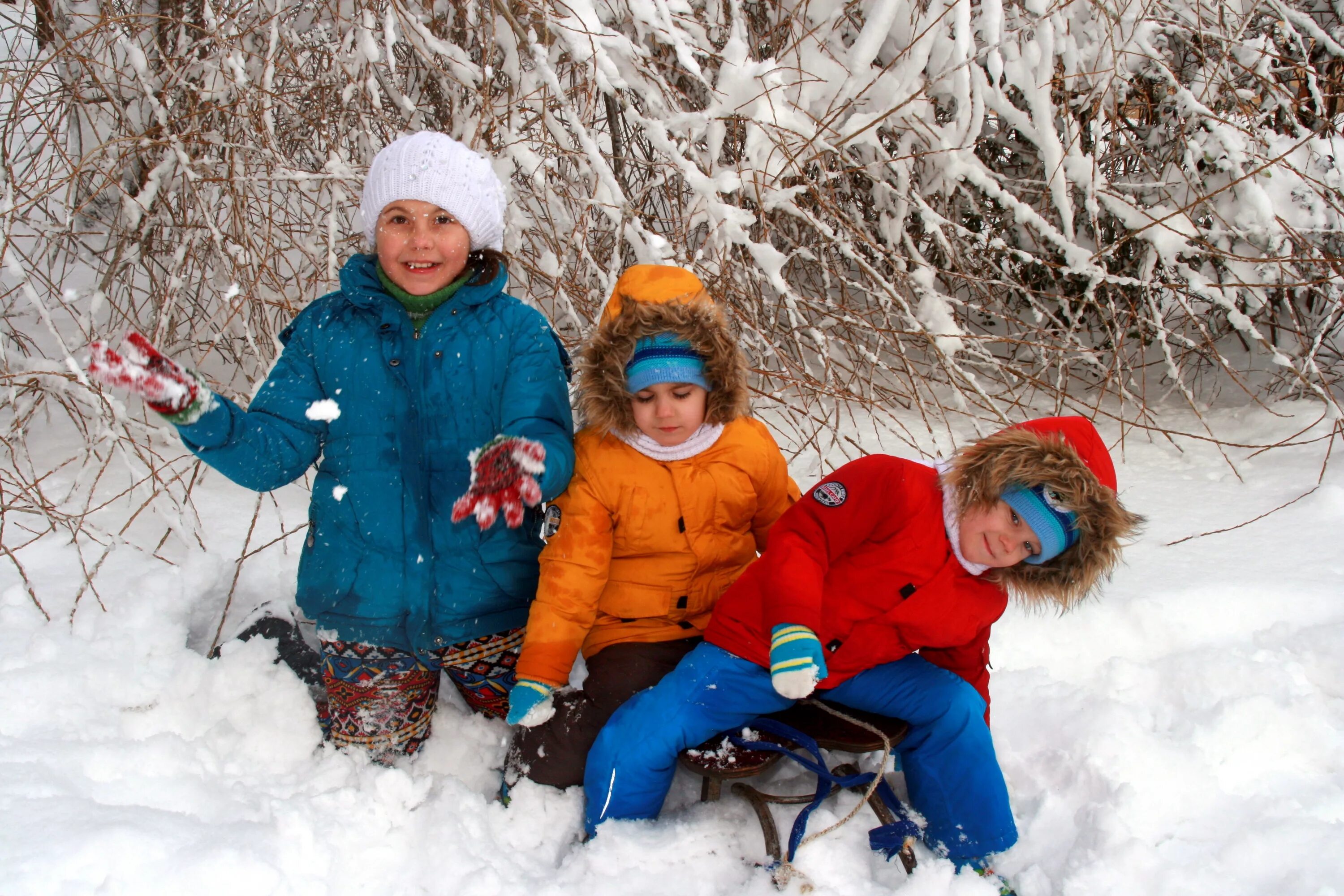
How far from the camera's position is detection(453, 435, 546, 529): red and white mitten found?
5.10 feet

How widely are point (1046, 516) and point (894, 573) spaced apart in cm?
31

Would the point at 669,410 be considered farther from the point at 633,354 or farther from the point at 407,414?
the point at 407,414

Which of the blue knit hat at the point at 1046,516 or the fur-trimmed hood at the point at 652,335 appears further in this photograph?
the fur-trimmed hood at the point at 652,335

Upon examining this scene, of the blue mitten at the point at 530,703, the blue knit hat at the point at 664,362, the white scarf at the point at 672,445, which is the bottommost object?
the blue mitten at the point at 530,703

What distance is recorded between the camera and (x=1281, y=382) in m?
3.21

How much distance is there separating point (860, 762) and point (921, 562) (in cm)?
52

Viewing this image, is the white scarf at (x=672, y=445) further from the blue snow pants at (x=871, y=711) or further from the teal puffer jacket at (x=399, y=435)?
the blue snow pants at (x=871, y=711)

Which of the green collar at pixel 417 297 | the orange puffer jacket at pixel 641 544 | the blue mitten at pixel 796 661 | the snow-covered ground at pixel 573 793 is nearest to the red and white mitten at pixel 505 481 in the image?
the orange puffer jacket at pixel 641 544

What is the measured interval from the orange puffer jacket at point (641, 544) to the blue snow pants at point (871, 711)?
155mm

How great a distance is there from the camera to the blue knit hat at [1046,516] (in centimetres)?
161

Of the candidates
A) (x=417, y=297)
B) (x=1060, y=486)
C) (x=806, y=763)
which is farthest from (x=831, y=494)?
(x=417, y=297)

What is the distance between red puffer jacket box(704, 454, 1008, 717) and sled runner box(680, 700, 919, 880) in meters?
0.12

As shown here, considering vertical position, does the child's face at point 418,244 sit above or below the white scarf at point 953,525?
above

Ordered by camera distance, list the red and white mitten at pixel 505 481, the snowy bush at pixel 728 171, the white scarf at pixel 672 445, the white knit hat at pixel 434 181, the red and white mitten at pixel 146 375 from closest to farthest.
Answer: the red and white mitten at pixel 146 375, the red and white mitten at pixel 505 481, the white knit hat at pixel 434 181, the white scarf at pixel 672 445, the snowy bush at pixel 728 171
